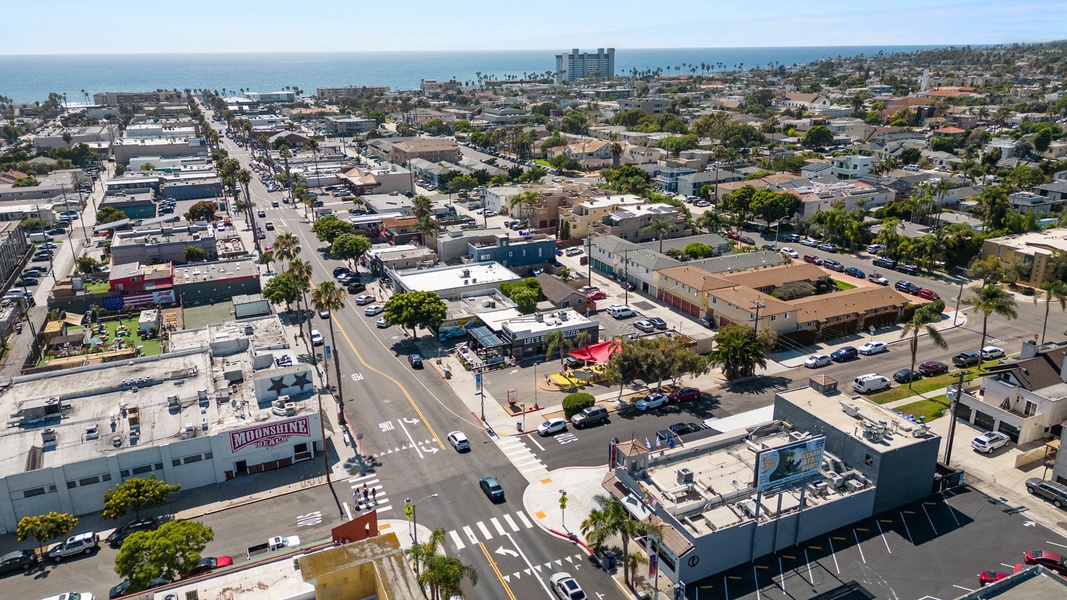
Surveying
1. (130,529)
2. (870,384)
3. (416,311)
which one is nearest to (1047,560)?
(870,384)

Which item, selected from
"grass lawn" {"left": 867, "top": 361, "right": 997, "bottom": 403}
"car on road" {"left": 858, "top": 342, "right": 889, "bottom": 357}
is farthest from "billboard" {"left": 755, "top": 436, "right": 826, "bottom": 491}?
"car on road" {"left": 858, "top": 342, "right": 889, "bottom": 357}

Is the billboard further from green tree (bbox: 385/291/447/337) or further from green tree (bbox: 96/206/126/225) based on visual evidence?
green tree (bbox: 96/206/126/225)

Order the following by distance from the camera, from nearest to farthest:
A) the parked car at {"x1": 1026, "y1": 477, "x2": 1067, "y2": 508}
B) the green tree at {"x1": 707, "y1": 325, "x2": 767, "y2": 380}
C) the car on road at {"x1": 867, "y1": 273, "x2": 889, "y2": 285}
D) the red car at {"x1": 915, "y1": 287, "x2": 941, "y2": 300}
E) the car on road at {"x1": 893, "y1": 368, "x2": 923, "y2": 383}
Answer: the parked car at {"x1": 1026, "y1": 477, "x2": 1067, "y2": 508}, the green tree at {"x1": 707, "y1": 325, "x2": 767, "y2": 380}, the car on road at {"x1": 893, "y1": 368, "x2": 923, "y2": 383}, the red car at {"x1": 915, "y1": 287, "x2": 941, "y2": 300}, the car on road at {"x1": 867, "y1": 273, "x2": 889, "y2": 285}

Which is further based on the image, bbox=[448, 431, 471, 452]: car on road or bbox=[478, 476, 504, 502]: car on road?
bbox=[448, 431, 471, 452]: car on road

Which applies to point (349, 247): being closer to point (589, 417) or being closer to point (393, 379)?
point (393, 379)

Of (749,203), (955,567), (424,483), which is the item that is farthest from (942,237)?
(424,483)

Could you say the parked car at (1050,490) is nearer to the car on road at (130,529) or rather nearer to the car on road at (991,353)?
the car on road at (991,353)

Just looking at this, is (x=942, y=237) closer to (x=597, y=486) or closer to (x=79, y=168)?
(x=597, y=486)
